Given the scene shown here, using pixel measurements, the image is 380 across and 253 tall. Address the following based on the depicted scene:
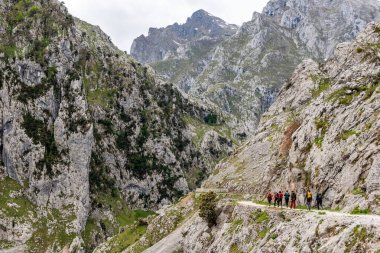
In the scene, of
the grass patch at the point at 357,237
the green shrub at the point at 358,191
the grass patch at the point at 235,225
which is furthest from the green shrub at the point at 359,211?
the grass patch at the point at 235,225

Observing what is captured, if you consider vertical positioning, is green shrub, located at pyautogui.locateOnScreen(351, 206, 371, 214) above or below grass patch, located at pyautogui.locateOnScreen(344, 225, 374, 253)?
below

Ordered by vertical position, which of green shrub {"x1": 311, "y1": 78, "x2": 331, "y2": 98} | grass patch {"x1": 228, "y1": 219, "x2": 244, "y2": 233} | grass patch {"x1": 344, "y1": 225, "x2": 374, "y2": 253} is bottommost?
grass patch {"x1": 228, "y1": 219, "x2": 244, "y2": 233}

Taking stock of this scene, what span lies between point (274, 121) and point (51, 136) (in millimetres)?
116113

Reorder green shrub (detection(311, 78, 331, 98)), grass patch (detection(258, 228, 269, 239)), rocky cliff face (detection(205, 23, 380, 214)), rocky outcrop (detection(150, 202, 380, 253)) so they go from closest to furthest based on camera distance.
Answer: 1. rocky outcrop (detection(150, 202, 380, 253))
2. grass patch (detection(258, 228, 269, 239))
3. rocky cliff face (detection(205, 23, 380, 214))
4. green shrub (detection(311, 78, 331, 98))

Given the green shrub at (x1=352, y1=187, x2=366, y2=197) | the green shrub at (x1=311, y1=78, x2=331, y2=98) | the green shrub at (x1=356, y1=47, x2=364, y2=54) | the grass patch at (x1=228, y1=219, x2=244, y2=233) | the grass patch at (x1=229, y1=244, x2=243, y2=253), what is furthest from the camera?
the green shrub at (x1=311, y1=78, x2=331, y2=98)

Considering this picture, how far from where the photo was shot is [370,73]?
200 ft

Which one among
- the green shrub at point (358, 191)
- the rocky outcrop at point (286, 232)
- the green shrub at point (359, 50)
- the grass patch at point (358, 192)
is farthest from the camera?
the green shrub at point (359, 50)

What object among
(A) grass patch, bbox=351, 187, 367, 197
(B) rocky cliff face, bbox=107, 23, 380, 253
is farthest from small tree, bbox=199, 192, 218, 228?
(A) grass patch, bbox=351, 187, 367, 197

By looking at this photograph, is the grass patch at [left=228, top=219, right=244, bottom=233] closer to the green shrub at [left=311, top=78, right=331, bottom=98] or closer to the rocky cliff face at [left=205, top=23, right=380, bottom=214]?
the rocky cliff face at [left=205, top=23, right=380, bottom=214]

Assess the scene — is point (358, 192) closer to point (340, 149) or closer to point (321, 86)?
point (340, 149)

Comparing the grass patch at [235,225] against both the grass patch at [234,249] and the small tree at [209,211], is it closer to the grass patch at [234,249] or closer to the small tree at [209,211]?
the grass patch at [234,249]

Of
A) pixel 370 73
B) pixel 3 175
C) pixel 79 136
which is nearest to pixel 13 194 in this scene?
pixel 3 175

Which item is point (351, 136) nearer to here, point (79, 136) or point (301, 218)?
point (301, 218)

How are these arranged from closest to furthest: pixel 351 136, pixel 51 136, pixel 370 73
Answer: pixel 351 136
pixel 370 73
pixel 51 136
